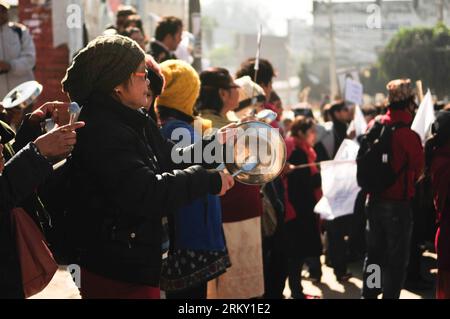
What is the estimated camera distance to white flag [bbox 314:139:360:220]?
23.3 feet

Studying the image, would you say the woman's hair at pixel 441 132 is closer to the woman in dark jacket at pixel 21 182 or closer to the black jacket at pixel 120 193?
the black jacket at pixel 120 193

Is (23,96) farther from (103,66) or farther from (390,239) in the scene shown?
(390,239)

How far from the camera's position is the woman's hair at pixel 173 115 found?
4602 millimetres

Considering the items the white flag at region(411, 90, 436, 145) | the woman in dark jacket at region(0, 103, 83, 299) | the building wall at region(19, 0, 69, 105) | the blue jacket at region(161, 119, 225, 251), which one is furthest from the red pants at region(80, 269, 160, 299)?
the building wall at region(19, 0, 69, 105)

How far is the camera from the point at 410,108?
636 centimetres

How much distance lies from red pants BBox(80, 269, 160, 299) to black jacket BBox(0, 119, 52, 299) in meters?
0.31

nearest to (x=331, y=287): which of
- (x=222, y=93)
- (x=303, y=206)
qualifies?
(x=303, y=206)

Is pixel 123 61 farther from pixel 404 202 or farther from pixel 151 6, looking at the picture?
pixel 151 6

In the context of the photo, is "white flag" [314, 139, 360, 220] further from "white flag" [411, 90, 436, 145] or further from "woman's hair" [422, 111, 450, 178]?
"woman's hair" [422, 111, 450, 178]

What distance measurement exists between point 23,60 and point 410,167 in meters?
3.56

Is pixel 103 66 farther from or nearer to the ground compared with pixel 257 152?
farther from the ground

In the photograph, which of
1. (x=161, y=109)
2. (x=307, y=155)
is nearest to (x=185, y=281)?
(x=161, y=109)

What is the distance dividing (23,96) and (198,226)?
3.71 feet

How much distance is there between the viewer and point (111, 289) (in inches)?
130
